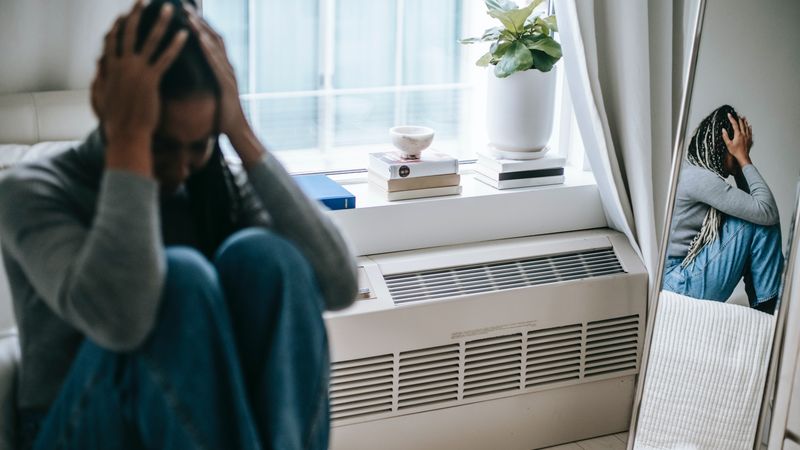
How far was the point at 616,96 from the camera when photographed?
234 centimetres

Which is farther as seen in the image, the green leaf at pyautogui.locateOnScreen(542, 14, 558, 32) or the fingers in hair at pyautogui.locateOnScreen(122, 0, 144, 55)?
the green leaf at pyautogui.locateOnScreen(542, 14, 558, 32)

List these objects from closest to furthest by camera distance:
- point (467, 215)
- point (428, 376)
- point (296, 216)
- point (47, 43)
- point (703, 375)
→ point (296, 216)
point (47, 43)
point (703, 375)
point (428, 376)
point (467, 215)

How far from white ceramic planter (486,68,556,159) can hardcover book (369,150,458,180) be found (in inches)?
7.6

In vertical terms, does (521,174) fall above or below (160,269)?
below

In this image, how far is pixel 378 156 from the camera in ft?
7.73

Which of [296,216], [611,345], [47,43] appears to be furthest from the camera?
[611,345]

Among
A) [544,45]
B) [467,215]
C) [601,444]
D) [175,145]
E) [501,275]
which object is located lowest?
[601,444]

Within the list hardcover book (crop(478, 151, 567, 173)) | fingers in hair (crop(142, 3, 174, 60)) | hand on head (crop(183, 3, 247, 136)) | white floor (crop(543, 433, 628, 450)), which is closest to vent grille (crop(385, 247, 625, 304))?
hardcover book (crop(478, 151, 567, 173))

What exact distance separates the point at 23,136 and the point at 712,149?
1470 millimetres

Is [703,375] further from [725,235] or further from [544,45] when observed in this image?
[544,45]

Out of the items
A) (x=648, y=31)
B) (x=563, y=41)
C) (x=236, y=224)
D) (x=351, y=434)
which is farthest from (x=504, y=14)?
(x=236, y=224)

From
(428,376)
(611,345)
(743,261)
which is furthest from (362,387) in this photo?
(743,261)

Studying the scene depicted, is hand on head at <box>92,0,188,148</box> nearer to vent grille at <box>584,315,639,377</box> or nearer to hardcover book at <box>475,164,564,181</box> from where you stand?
hardcover book at <box>475,164,564,181</box>

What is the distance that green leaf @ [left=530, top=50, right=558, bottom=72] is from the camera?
233cm
